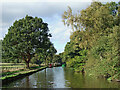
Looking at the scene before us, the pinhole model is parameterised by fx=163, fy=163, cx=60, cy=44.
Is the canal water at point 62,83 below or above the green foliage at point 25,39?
below

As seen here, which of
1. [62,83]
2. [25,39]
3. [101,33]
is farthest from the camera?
[25,39]

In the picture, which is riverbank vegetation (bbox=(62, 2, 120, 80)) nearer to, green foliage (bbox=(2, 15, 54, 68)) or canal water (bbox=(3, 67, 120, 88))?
canal water (bbox=(3, 67, 120, 88))

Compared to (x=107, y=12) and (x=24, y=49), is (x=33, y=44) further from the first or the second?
(x=107, y=12)

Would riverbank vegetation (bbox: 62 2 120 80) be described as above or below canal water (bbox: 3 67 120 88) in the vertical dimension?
above

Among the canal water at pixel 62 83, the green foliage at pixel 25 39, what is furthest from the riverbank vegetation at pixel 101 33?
the green foliage at pixel 25 39

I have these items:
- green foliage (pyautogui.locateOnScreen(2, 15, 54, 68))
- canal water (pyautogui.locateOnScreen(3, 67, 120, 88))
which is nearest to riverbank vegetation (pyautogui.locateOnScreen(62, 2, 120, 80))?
canal water (pyautogui.locateOnScreen(3, 67, 120, 88))

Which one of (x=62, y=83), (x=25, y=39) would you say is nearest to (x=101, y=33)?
(x=62, y=83)

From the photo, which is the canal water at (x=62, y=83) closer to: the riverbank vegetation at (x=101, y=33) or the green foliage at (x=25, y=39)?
the riverbank vegetation at (x=101, y=33)

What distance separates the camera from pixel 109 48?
2369 cm

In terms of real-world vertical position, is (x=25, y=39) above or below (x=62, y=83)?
above

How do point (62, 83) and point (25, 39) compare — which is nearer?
point (62, 83)

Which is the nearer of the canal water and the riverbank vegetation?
the canal water

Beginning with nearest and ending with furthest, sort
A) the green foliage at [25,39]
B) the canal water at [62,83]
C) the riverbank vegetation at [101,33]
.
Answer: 1. the canal water at [62,83]
2. the riverbank vegetation at [101,33]
3. the green foliage at [25,39]

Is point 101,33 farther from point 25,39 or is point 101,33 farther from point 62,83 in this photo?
point 25,39
